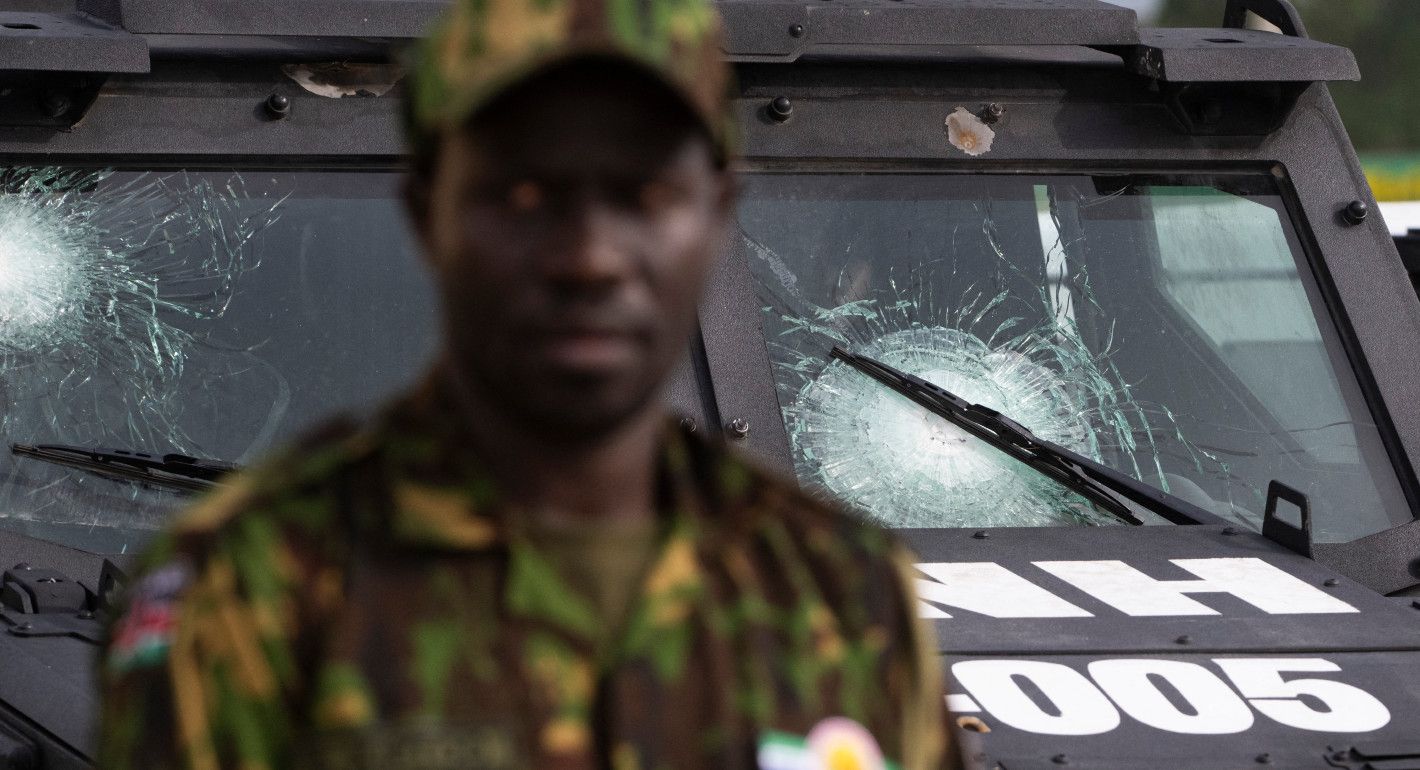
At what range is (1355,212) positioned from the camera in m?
3.50

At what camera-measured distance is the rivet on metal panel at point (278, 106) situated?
3.14m

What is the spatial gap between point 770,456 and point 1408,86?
2983 centimetres

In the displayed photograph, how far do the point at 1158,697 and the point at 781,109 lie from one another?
1230 millimetres

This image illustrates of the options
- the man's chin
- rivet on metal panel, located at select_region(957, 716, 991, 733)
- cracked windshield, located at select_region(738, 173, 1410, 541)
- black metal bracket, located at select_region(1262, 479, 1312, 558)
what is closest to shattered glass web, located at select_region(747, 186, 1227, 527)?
cracked windshield, located at select_region(738, 173, 1410, 541)

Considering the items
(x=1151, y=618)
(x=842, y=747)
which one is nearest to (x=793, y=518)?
(x=842, y=747)

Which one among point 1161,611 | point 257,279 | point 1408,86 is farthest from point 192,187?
point 1408,86

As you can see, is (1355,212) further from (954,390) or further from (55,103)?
(55,103)

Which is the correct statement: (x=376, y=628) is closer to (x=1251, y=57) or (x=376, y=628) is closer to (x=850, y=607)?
(x=850, y=607)

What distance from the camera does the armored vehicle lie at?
2.72 m

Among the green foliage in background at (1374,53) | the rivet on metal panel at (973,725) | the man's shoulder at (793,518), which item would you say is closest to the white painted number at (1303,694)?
the rivet on metal panel at (973,725)

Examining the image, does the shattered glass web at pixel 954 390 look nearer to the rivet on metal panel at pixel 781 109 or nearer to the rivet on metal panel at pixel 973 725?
the rivet on metal panel at pixel 781 109

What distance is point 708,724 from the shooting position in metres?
1.01

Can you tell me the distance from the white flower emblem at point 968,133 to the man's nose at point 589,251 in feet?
8.10

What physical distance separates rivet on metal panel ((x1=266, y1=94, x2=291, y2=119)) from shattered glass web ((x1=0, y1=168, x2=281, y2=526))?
11 cm
